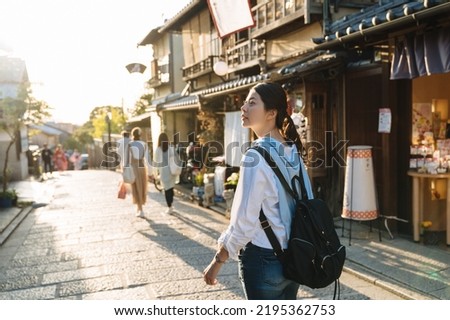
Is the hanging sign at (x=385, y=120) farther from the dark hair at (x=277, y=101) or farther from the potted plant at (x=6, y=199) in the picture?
the potted plant at (x=6, y=199)

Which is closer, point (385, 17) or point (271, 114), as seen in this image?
point (271, 114)

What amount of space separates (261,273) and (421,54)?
5.16 m

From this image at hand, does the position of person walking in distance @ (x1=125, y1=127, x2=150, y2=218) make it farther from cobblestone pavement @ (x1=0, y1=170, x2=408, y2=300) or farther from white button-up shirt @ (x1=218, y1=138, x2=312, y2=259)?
white button-up shirt @ (x1=218, y1=138, x2=312, y2=259)

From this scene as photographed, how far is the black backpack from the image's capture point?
2531 mm

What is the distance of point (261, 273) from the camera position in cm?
262

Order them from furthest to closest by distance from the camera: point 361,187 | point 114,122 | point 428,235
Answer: point 114,122
point 428,235
point 361,187

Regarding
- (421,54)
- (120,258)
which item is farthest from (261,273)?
(421,54)

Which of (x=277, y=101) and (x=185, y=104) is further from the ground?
Answer: (x=185, y=104)

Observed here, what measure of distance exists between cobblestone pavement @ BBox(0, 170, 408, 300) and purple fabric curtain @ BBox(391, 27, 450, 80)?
325 cm

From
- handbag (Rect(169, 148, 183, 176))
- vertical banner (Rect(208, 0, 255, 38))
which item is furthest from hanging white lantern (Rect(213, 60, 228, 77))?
handbag (Rect(169, 148, 183, 176))

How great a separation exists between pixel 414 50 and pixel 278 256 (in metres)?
5.16

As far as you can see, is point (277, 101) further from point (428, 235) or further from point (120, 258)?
point (428, 235)

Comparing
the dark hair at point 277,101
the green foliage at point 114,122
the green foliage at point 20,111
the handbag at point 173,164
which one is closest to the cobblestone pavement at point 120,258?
the handbag at point 173,164
